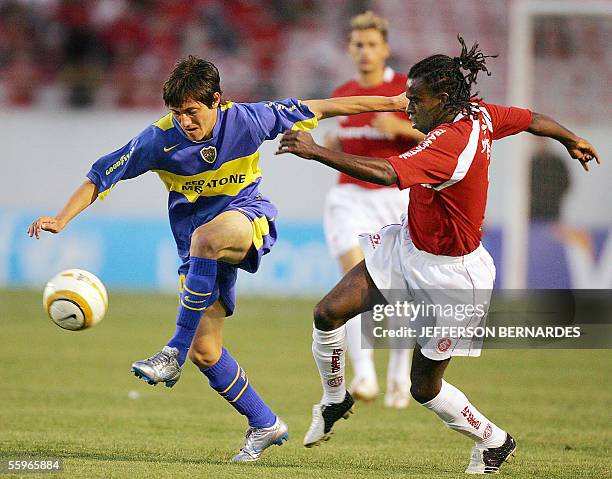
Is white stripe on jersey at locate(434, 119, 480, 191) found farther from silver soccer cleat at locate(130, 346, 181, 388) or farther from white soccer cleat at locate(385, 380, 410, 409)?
white soccer cleat at locate(385, 380, 410, 409)

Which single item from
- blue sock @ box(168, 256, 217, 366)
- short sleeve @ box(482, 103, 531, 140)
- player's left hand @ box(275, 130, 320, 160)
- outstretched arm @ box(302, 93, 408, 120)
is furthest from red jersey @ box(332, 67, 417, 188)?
player's left hand @ box(275, 130, 320, 160)

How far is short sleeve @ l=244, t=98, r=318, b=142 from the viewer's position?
6.02 m

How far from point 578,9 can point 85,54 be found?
8211 mm

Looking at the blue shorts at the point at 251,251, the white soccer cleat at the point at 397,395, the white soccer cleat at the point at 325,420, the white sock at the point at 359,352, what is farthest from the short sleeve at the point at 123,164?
the white soccer cleat at the point at 397,395

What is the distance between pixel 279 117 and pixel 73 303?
1.53 metres

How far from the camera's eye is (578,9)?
1411 cm

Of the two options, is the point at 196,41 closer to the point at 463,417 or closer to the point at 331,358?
the point at 331,358

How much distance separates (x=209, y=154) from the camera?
19.1ft

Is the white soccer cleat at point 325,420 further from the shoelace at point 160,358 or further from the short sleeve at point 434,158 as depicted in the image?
the short sleeve at point 434,158

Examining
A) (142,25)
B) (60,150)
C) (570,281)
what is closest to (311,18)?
(142,25)

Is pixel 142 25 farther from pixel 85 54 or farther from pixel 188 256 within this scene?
pixel 188 256

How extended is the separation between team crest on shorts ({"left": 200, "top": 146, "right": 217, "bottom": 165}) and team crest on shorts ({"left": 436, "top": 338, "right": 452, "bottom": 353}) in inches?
61.3

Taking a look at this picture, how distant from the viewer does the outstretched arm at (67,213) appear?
541 centimetres

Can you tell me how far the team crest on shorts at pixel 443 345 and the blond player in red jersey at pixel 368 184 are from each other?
9.41 ft
